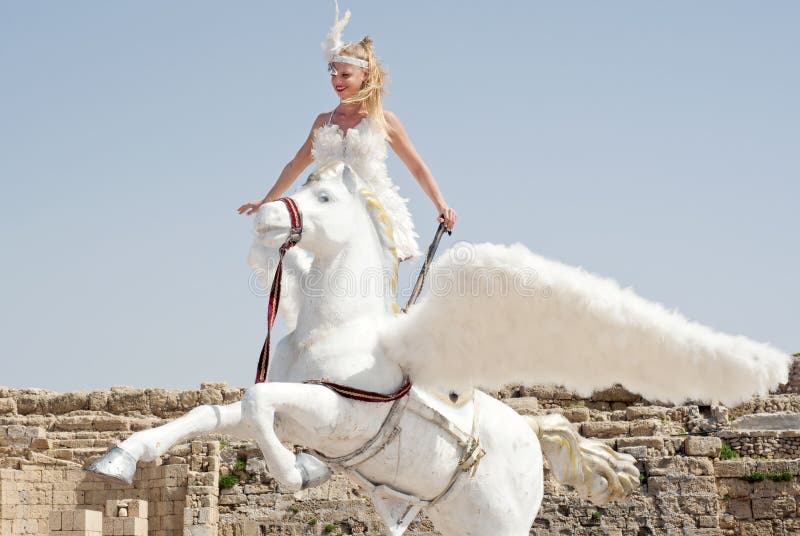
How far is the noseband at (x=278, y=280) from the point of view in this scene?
617 centimetres

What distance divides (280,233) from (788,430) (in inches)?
382

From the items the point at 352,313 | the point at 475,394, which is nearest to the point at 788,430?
the point at 475,394

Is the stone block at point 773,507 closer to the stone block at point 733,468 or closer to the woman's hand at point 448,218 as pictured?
the stone block at point 733,468

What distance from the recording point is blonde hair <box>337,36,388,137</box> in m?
6.89

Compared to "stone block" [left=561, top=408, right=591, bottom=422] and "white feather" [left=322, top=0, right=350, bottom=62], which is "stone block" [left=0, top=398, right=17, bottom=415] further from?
"white feather" [left=322, top=0, right=350, bottom=62]

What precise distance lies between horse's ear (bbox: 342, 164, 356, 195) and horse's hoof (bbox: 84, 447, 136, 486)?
6.08 ft

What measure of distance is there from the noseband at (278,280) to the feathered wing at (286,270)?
123mm

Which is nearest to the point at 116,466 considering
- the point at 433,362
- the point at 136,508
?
the point at 433,362

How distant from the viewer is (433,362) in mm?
6266

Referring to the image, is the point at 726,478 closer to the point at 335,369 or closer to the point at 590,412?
the point at 590,412

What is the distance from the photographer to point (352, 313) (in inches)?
248

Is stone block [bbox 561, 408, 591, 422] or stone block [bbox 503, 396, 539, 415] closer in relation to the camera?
stone block [bbox 503, 396, 539, 415]

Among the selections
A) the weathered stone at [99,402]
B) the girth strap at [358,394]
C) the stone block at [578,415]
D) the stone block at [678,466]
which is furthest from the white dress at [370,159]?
the weathered stone at [99,402]

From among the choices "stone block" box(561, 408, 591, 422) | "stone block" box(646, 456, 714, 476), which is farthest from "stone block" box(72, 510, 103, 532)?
"stone block" box(561, 408, 591, 422)
